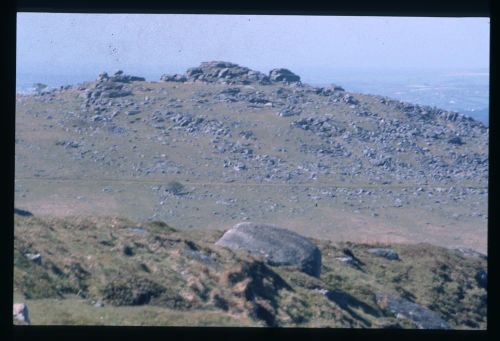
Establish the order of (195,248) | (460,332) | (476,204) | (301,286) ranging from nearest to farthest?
(460,332)
(301,286)
(195,248)
(476,204)

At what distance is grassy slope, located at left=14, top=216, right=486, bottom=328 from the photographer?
15.4m

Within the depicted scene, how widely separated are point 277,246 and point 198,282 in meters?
3.58

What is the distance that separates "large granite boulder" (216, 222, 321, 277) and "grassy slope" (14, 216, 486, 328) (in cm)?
47

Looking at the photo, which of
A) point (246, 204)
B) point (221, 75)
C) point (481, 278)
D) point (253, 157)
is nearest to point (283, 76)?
point (221, 75)

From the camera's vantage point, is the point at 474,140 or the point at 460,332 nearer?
the point at 460,332

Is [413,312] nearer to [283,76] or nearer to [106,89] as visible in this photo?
[106,89]

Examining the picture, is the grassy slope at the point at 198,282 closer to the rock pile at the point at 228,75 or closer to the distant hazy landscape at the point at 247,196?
the distant hazy landscape at the point at 247,196

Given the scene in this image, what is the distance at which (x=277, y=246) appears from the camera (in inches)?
832

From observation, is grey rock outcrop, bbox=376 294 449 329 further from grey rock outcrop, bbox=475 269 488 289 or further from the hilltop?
the hilltop

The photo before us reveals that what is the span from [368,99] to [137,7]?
33587 millimetres

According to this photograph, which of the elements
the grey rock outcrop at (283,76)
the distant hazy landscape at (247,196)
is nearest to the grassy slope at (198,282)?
the distant hazy landscape at (247,196)

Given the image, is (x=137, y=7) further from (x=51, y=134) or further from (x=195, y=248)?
(x=51, y=134)

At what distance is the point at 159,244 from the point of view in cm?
2084
